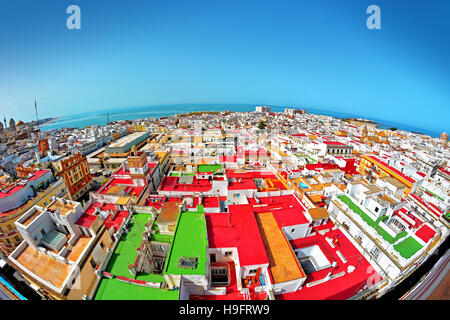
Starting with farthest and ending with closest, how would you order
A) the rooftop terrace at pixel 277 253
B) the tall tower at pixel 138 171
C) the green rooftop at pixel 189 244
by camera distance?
the tall tower at pixel 138 171
the rooftop terrace at pixel 277 253
the green rooftop at pixel 189 244

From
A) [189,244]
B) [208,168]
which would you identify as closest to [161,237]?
[189,244]

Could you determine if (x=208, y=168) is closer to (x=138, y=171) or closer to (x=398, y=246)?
(x=138, y=171)

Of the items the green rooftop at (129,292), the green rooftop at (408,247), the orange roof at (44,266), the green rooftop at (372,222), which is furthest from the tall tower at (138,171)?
the green rooftop at (408,247)

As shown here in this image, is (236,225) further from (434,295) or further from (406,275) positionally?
(406,275)

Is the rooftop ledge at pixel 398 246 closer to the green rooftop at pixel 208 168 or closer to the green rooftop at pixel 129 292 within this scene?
the green rooftop at pixel 208 168

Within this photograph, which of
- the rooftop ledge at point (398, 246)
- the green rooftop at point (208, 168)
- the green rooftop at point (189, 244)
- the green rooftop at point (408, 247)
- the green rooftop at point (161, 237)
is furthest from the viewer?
the green rooftop at point (208, 168)

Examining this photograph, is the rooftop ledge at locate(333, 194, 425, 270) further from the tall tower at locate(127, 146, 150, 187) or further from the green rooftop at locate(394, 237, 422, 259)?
the tall tower at locate(127, 146, 150, 187)
